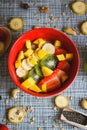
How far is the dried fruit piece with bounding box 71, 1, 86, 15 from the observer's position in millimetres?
1105

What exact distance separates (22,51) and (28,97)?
15cm

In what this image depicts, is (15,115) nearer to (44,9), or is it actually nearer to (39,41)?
(39,41)

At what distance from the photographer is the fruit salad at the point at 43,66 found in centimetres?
99

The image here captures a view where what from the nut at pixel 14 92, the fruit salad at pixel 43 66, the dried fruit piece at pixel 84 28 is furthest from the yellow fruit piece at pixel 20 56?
the dried fruit piece at pixel 84 28

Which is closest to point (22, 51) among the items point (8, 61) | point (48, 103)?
point (8, 61)

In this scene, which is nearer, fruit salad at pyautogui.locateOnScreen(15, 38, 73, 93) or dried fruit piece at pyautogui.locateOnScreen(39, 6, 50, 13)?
fruit salad at pyautogui.locateOnScreen(15, 38, 73, 93)

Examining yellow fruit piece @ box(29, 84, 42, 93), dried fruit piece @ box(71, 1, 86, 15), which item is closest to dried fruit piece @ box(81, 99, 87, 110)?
yellow fruit piece @ box(29, 84, 42, 93)

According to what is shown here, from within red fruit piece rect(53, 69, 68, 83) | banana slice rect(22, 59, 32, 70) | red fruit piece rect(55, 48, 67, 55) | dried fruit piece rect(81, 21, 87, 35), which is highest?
dried fruit piece rect(81, 21, 87, 35)

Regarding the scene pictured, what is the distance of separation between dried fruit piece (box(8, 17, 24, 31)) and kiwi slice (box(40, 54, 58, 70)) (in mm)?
155

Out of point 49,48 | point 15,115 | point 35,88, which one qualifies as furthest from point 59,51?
point 15,115

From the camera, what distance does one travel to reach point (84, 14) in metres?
1.11

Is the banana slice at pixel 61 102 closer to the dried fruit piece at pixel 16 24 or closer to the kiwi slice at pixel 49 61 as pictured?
the kiwi slice at pixel 49 61

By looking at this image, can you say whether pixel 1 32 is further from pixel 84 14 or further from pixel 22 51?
pixel 84 14

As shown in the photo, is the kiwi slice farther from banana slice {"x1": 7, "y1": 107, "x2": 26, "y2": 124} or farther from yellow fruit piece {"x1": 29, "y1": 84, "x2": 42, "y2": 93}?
banana slice {"x1": 7, "y1": 107, "x2": 26, "y2": 124}
